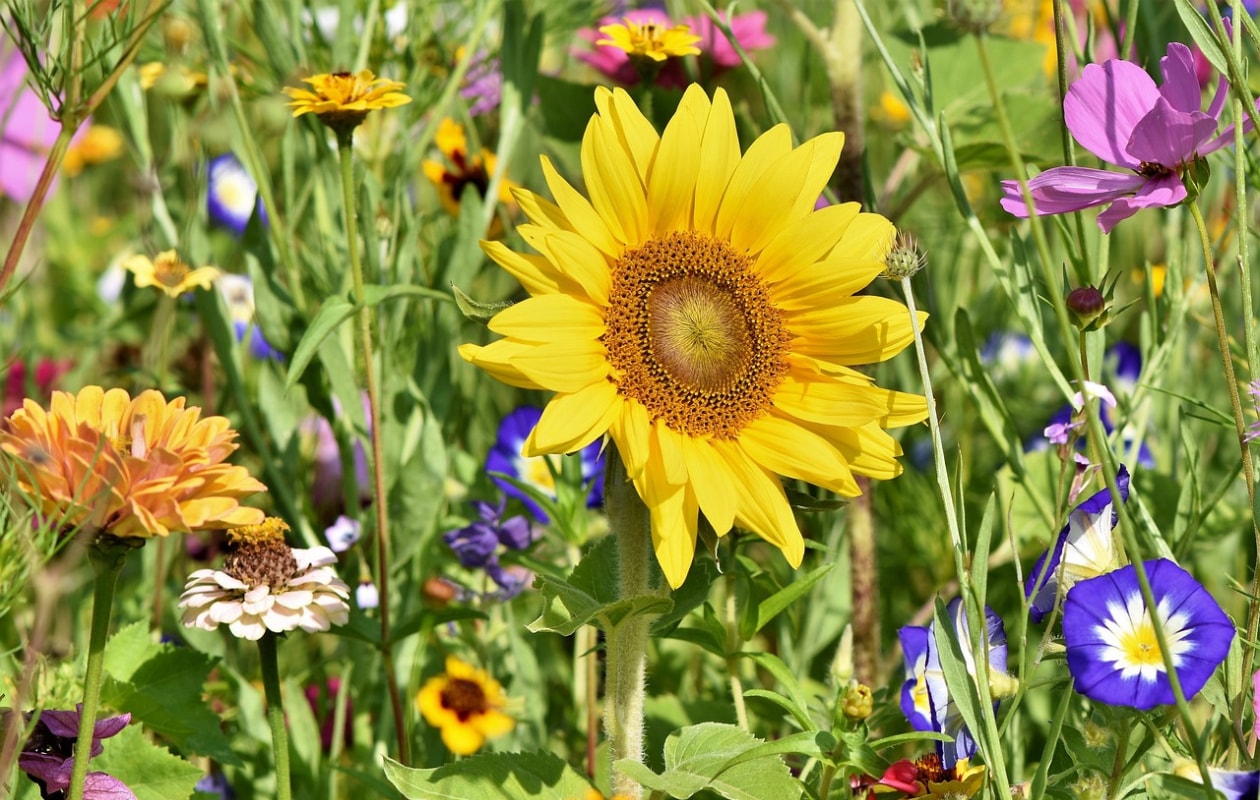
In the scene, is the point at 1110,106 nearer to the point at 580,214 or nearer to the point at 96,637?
the point at 580,214

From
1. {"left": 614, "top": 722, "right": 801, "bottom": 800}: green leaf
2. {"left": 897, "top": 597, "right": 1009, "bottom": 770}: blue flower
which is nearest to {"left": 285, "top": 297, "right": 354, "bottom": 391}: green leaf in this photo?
{"left": 614, "top": 722, "right": 801, "bottom": 800}: green leaf

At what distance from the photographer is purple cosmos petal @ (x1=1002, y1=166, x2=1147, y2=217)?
2.56 feet

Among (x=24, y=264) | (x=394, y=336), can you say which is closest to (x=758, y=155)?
(x=394, y=336)

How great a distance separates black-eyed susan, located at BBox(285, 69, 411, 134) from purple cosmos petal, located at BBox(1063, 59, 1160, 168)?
0.43 m

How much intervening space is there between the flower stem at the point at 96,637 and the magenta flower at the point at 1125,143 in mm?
535

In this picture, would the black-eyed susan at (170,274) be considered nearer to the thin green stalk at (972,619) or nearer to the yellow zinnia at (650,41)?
the yellow zinnia at (650,41)

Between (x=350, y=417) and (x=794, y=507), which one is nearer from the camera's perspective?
(x=794, y=507)

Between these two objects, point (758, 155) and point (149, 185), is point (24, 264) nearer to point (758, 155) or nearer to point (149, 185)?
point (149, 185)

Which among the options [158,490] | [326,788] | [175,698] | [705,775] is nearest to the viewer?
[158,490]

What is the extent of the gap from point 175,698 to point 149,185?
551 millimetres

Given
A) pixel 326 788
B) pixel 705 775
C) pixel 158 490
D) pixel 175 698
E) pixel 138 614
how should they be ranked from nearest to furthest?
pixel 158 490
pixel 705 775
pixel 175 698
pixel 326 788
pixel 138 614

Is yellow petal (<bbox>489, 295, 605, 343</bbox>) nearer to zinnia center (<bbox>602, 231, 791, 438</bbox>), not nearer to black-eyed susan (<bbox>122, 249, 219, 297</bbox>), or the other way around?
zinnia center (<bbox>602, 231, 791, 438</bbox>)

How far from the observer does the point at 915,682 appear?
931mm

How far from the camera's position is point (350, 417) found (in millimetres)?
1113
